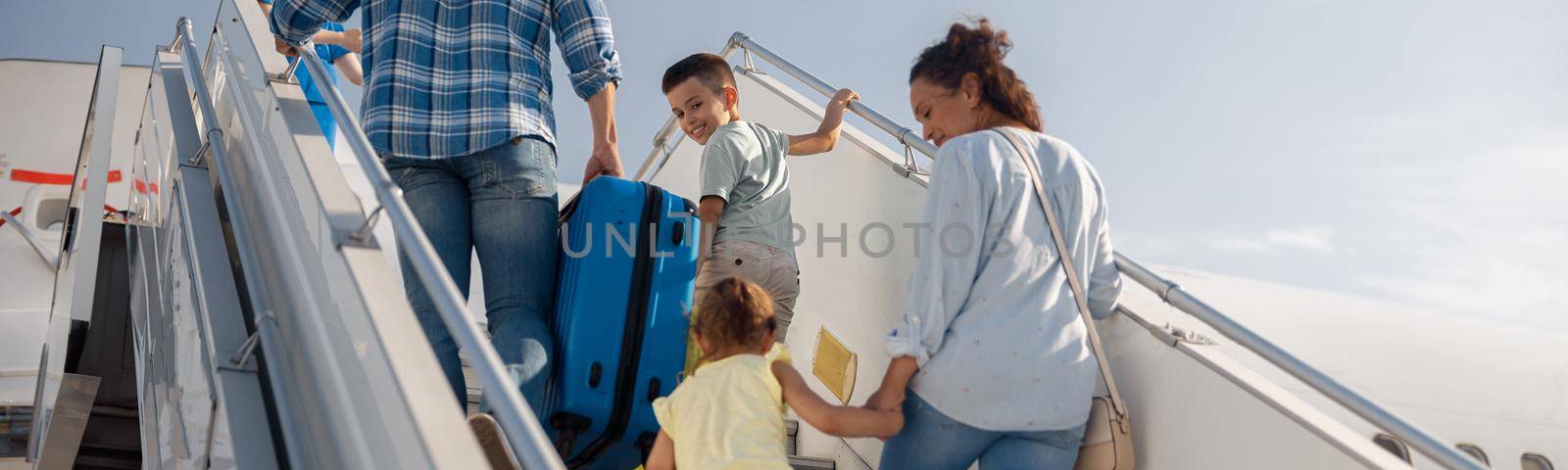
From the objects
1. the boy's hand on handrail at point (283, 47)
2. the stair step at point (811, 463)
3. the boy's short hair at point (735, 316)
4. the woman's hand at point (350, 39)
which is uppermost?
the woman's hand at point (350, 39)

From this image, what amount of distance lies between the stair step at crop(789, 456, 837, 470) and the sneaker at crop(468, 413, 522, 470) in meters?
1.55

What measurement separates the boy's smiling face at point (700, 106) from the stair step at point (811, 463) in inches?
44.2

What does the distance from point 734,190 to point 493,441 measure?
1103mm

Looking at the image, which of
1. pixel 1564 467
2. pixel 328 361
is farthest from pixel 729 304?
pixel 1564 467

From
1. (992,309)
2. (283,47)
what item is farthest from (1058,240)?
(283,47)

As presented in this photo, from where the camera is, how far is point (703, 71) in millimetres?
3115

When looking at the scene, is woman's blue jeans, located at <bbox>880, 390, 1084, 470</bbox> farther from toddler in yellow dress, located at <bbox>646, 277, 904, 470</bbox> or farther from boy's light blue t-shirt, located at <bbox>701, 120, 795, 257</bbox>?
boy's light blue t-shirt, located at <bbox>701, 120, 795, 257</bbox>

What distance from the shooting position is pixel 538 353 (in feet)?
7.80

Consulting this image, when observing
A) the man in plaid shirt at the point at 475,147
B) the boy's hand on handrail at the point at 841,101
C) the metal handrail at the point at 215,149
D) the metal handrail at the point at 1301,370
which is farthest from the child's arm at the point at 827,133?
the metal handrail at the point at 215,149

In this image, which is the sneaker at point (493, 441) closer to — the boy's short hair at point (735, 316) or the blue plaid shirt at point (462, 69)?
the boy's short hair at point (735, 316)

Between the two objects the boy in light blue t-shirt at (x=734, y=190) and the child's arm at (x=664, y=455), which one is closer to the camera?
the child's arm at (x=664, y=455)

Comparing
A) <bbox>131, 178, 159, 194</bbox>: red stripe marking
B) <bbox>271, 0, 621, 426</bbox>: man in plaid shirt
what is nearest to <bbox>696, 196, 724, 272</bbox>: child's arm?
<bbox>271, 0, 621, 426</bbox>: man in plaid shirt

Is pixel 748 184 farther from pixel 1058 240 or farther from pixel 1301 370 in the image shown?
pixel 1301 370

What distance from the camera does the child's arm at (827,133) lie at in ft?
11.0
